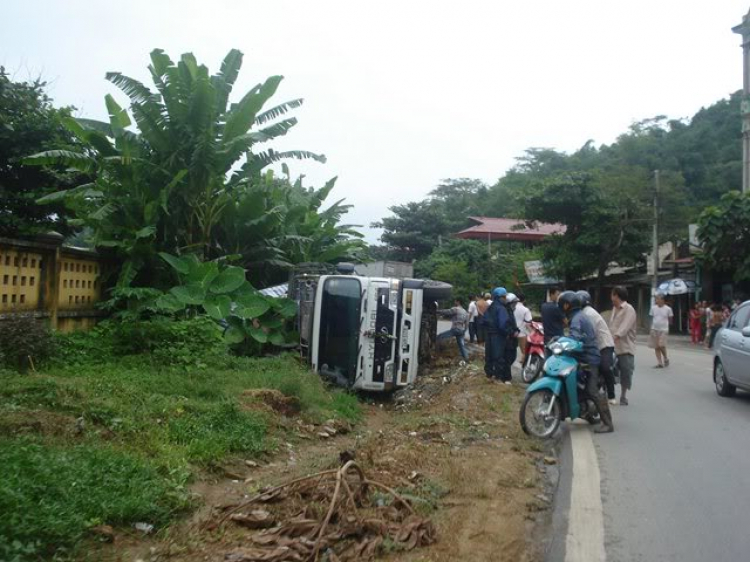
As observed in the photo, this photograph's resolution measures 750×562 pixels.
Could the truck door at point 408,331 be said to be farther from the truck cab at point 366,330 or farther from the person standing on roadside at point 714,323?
the person standing on roadside at point 714,323

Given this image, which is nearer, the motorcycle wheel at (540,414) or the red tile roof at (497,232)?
the motorcycle wheel at (540,414)

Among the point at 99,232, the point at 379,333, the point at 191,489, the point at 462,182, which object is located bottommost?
the point at 191,489

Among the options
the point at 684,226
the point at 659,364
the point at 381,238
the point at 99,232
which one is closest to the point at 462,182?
the point at 381,238

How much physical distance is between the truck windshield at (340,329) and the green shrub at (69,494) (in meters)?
6.49

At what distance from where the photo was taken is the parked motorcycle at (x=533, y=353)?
1302 cm

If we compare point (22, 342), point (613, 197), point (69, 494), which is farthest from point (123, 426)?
point (613, 197)

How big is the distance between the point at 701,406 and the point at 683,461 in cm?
391

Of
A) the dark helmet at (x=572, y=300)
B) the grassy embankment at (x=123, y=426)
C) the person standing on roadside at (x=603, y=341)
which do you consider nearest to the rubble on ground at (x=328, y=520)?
the grassy embankment at (x=123, y=426)

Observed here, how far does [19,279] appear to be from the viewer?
33.5ft

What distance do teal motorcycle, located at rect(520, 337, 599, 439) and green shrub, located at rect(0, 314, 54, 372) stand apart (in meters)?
6.01

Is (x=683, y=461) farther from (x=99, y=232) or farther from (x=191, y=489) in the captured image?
(x=99, y=232)

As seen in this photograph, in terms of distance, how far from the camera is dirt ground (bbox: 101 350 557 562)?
462 cm

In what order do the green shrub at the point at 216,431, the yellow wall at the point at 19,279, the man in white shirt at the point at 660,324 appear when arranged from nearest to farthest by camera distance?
the green shrub at the point at 216,431 < the yellow wall at the point at 19,279 < the man in white shirt at the point at 660,324

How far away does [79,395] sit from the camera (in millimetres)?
7359
